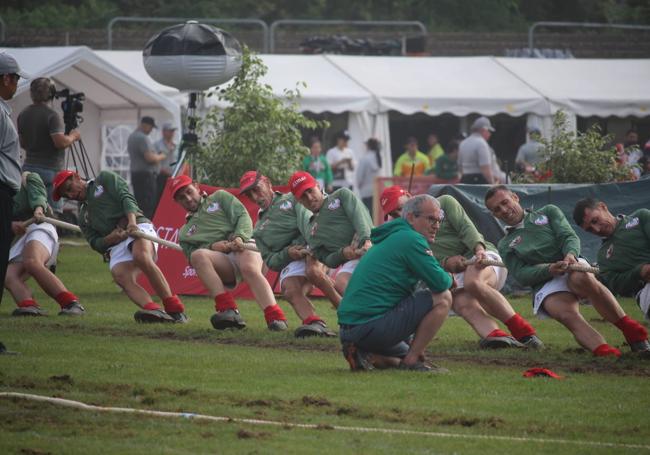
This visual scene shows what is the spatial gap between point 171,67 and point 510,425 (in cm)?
1125

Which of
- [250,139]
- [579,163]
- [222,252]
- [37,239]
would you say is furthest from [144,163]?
[222,252]

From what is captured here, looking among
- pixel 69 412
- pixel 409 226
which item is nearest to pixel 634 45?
pixel 409 226

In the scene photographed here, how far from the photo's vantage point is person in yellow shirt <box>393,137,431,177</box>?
2709cm

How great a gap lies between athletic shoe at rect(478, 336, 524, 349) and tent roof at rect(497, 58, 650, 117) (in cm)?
1650

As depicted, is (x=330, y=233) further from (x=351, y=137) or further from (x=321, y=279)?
(x=351, y=137)

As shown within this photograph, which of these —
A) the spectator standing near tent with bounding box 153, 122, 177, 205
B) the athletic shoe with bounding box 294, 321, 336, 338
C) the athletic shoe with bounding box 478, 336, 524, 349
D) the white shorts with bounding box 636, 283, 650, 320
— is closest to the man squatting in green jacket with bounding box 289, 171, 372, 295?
the athletic shoe with bounding box 294, 321, 336, 338

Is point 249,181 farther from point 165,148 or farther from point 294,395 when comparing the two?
point 165,148

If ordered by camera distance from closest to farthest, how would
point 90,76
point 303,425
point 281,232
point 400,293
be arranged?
point 303,425 → point 400,293 → point 281,232 → point 90,76

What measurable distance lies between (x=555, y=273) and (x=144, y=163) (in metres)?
13.3

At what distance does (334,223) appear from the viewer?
1333 cm

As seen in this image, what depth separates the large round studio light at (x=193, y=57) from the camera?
18.8 metres

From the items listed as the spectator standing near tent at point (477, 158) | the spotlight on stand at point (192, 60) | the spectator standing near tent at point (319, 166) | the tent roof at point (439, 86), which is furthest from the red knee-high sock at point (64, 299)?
the tent roof at point (439, 86)

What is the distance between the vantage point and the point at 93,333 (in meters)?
13.5

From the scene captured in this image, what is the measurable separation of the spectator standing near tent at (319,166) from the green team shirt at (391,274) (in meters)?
15.5
